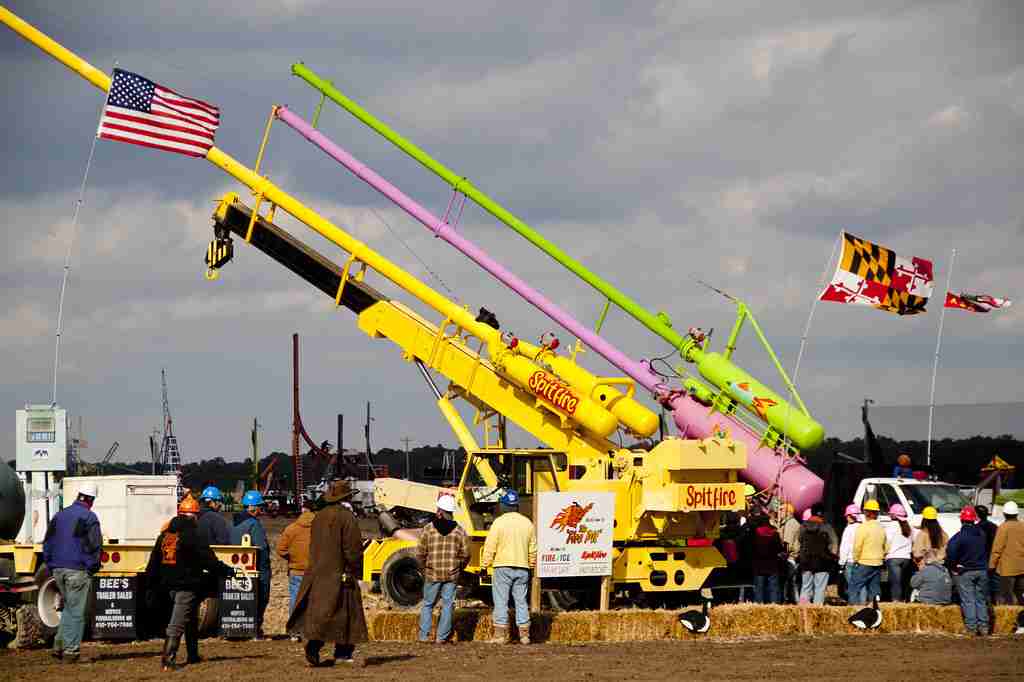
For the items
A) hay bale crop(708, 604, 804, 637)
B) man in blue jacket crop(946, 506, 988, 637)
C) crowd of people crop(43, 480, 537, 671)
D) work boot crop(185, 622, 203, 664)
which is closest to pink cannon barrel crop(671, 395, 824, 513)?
man in blue jacket crop(946, 506, 988, 637)

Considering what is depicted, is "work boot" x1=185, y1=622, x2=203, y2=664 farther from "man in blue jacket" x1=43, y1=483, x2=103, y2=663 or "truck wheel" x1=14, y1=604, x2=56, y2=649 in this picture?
"truck wheel" x1=14, y1=604, x2=56, y2=649

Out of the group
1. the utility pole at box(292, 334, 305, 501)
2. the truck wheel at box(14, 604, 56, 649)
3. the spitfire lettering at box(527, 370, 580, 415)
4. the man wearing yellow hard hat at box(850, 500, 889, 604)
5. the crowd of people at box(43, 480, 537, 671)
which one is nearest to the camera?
the crowd of people at box(43, 480, 537, 671)

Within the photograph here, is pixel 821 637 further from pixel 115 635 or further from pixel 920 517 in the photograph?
pixel 115 635

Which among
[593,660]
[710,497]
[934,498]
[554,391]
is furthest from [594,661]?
[934,498]

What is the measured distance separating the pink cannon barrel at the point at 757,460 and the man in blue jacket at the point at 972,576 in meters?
7.66

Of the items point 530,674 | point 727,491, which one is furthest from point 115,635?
point 727,491

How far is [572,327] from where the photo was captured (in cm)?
3111

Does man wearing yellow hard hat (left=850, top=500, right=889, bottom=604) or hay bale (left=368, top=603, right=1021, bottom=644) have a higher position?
man wearing yellow hard hat (left=850, top=500, right=889, bottom=604)

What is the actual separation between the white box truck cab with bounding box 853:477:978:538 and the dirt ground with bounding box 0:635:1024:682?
5550 mm

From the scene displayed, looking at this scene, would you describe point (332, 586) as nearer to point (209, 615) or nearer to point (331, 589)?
point (331, 589)

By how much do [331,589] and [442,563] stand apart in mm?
2864

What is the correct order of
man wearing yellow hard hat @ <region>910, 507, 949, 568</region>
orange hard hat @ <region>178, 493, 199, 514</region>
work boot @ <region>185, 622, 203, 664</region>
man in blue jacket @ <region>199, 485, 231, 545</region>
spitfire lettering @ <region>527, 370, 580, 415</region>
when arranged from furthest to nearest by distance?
spitfire lettering @ <region>527, 370, 580, 415</region> < man wearing yellow hard hat @ <region>910, 507, 949, 568</region> < man in blue jacket @ <region>199, 485, 231, 545</region> < orange hard hat @ <region>178, 493, 199, 514</region> < work boot @ <region>185, 622, 203, 664</region>

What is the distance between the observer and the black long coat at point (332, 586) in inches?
629

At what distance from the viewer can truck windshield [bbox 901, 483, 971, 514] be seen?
993 inches
